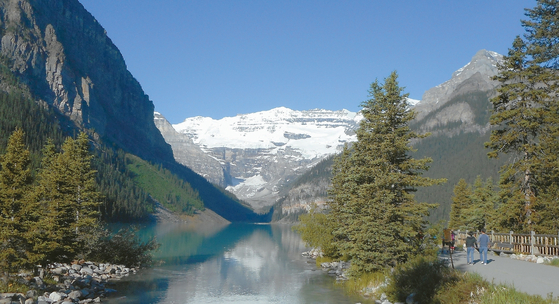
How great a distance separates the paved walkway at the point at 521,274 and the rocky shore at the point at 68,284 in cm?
2504

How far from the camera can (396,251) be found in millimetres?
31719

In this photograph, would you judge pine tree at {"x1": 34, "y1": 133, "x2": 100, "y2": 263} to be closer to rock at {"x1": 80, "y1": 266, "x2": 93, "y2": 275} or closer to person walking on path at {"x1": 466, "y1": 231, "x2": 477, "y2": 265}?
rock at {"x1": 80, "y1": 266, "x2": 93, "y2": 275}

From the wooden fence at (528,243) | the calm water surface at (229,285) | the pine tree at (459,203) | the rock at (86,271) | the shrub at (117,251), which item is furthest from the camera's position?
the pine tree at (459,203)

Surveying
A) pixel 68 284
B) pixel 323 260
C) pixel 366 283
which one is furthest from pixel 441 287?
pixel 323 260

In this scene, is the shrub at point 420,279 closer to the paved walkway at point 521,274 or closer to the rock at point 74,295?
the paved walkway at point 521,274

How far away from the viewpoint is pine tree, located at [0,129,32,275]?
25688 mm

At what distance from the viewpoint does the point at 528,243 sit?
32.1 meters

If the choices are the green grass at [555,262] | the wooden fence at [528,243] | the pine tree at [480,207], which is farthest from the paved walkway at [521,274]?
the pine tree at [480,207]

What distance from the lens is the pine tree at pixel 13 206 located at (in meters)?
25.7

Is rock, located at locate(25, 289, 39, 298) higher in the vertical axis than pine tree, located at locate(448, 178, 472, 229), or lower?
lower

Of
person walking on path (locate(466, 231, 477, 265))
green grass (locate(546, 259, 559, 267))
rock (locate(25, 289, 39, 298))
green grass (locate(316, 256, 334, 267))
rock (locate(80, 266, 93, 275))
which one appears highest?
person walking on path (locate(466, 231, 477, 265))

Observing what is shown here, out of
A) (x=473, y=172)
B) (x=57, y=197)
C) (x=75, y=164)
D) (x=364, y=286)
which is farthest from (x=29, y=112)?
(x=473, y=172)

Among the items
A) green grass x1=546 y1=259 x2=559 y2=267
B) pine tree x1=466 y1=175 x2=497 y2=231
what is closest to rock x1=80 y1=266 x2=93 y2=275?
green grass x1=546 y1=259 x2=559 y2=267

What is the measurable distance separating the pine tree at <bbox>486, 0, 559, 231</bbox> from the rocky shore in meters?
33.6
